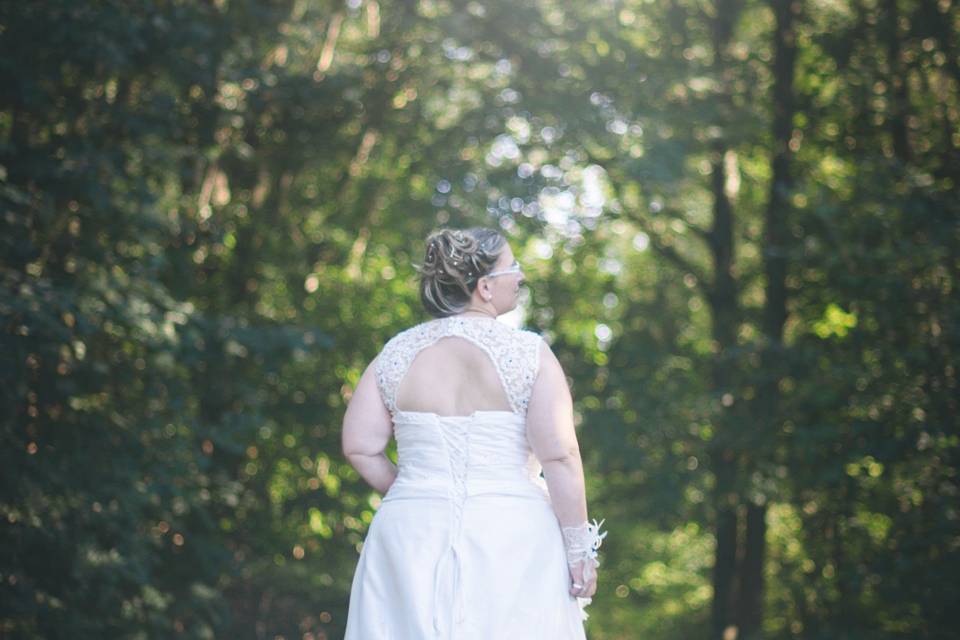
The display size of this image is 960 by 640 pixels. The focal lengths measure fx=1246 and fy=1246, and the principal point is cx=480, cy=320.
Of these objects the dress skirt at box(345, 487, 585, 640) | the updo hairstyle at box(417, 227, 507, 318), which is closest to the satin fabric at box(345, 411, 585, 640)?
A: the dress skirt at box(345, 487, 585, 640)

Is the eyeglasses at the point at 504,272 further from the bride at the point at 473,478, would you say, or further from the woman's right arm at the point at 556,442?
the woman's right arm at the point at 556,442

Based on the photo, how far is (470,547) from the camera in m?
3.93

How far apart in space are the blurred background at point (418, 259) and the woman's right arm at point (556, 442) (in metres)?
4.75

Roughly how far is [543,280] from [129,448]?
20.8 feet

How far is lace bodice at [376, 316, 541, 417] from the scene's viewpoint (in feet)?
12.7

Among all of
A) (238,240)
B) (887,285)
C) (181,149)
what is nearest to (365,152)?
(238,240)

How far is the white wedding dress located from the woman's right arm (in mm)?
46

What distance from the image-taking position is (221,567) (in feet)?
34.8

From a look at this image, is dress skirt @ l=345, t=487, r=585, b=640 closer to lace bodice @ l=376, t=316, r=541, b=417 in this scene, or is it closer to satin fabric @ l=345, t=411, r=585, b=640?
satin fabric @ l=345, t=411, r=585, b=640

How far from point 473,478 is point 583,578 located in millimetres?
469

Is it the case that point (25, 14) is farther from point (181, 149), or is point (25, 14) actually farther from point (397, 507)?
point (397, 507)

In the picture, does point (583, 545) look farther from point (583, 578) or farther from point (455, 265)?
point (455, 265)

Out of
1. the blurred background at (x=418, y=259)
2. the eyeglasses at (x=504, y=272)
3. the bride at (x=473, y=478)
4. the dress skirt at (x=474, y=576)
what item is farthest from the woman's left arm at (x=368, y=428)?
the blurred background at (x=418, y=259)

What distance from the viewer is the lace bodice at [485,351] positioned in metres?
3.87
